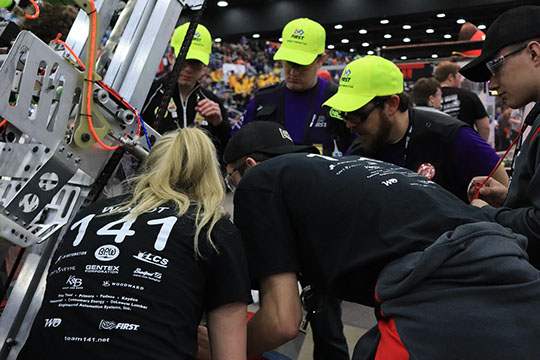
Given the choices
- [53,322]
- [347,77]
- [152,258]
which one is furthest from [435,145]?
[53,322]

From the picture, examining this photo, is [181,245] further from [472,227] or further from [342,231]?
[472,227]

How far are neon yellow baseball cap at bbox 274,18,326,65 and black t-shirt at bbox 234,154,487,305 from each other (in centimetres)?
184

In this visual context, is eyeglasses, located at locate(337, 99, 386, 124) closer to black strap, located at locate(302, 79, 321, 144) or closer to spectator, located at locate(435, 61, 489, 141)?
black strap, located at locate(302, 79, 321, 144)

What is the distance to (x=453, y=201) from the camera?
A: 1648 millimetres

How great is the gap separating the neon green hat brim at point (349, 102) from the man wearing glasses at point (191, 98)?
0.94 meters

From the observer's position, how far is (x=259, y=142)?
1962 millimetres

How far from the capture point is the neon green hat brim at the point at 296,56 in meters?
3.40

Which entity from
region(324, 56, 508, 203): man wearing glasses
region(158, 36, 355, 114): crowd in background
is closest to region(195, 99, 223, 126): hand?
region(324, 56, 508, 203): man wearing glasses

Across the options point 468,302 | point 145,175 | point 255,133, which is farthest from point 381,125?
point 468,302

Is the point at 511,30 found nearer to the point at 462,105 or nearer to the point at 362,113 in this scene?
the point at 362,113

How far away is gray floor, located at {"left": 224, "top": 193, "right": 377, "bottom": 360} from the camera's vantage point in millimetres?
3371

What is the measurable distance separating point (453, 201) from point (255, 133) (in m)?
0.69

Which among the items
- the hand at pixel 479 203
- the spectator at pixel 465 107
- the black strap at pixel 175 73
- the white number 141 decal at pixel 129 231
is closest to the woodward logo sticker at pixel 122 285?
the white number 141 decal at pixel 129 231

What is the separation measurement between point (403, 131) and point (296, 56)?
1.02 meters
